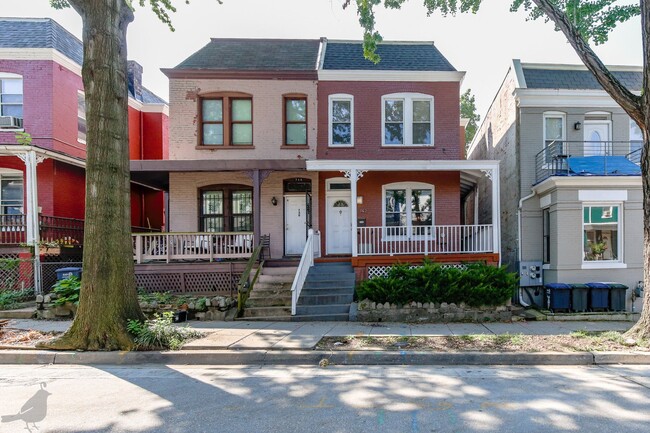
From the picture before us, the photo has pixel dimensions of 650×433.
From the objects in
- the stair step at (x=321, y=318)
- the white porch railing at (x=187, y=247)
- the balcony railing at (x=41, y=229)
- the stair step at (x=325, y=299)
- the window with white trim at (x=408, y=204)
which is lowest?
the stair step at (x=321, y=318)

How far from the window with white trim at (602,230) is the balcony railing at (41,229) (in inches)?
643

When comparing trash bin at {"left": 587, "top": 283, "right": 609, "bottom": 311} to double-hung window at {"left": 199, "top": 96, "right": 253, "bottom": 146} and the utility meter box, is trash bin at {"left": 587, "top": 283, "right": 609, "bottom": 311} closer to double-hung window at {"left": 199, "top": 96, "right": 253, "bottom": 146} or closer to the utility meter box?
the utility meter box

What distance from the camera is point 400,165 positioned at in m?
11.5

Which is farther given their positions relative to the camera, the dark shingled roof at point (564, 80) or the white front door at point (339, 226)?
the white front door at point (339, 226)

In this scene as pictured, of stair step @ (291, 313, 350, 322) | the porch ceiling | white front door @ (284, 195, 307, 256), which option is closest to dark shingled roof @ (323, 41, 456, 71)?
the porch ceiling

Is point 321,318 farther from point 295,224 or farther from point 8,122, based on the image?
point 8,122

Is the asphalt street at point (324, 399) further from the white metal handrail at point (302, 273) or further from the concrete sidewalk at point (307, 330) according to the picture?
the white metal handrail at point (302, 273)

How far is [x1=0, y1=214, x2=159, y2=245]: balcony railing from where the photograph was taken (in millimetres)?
12320

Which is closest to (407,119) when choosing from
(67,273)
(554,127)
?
(554,127)

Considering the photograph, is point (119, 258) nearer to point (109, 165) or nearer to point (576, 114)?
point (109, 165)

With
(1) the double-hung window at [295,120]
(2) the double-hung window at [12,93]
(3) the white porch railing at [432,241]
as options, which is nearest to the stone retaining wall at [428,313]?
(3) the white porch railing at [432,241]

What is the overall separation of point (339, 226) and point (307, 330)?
17.8 ft

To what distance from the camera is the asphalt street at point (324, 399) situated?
13.3ft

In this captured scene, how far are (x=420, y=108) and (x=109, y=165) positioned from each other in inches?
396
